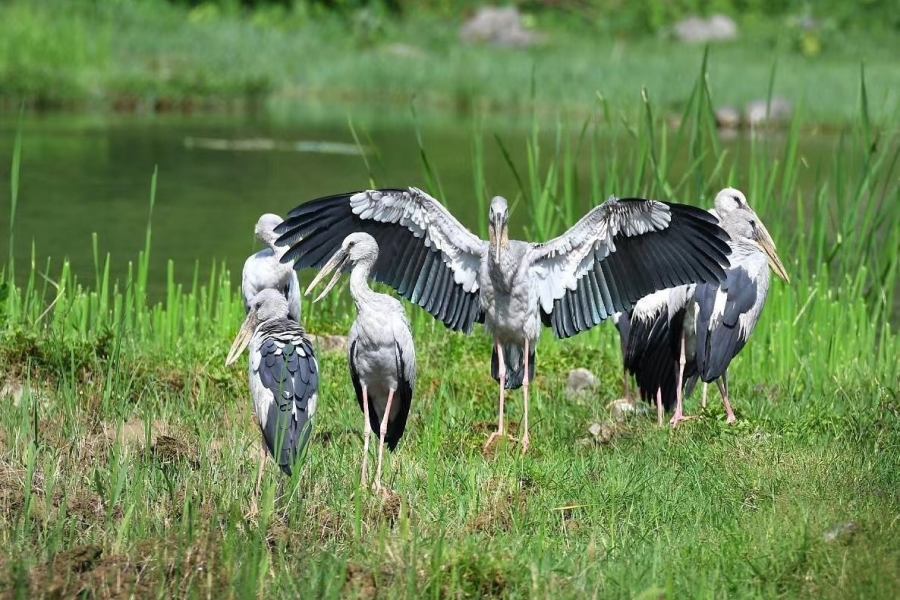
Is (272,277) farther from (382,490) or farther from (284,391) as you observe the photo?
(382,490)

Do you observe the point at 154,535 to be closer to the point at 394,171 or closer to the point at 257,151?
the point at 394,171

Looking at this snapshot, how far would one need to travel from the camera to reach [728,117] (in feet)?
63.5

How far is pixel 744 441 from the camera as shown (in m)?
5.83

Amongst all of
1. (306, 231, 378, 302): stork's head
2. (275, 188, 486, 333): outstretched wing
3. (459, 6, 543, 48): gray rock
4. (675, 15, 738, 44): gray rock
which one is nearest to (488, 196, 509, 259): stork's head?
(275, 188, 486, 333): outstretched wing

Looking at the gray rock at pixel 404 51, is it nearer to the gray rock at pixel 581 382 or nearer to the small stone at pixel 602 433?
the gray rock at pixel 581 382

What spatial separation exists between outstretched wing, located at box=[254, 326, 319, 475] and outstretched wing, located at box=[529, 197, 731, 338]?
156 centimetres

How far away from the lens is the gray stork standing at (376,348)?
5.30 metres

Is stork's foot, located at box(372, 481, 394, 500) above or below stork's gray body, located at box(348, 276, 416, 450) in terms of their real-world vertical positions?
below

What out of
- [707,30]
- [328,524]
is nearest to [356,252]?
[328,524]

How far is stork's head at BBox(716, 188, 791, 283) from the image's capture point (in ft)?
23.0

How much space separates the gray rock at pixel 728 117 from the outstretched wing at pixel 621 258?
44.3ft

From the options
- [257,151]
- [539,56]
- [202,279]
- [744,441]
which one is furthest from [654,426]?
[539,56]

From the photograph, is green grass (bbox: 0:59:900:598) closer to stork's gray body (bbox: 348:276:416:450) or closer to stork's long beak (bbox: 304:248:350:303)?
stork's gray body (bbox: 348:276:416:450)

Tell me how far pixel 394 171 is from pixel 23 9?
387 inches
